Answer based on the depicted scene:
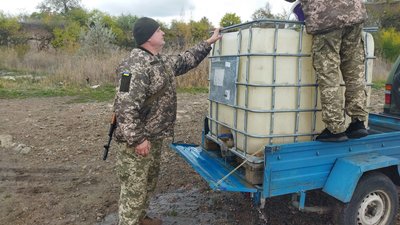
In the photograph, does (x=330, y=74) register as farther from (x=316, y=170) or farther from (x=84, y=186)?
(x=84, y=186)

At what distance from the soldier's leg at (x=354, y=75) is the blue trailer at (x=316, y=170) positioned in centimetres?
28

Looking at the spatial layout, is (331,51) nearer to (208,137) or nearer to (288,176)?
(288,176)

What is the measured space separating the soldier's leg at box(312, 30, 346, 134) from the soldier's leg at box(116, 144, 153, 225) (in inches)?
63.7

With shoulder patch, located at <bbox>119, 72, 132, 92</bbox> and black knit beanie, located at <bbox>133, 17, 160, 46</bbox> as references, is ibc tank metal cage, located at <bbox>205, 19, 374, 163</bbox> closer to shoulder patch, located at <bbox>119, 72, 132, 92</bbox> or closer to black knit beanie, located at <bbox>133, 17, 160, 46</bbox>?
black knit beanie, located at <bbox>133, 17, 160, 46</bbox>

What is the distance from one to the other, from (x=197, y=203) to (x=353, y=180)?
1784 millimetres

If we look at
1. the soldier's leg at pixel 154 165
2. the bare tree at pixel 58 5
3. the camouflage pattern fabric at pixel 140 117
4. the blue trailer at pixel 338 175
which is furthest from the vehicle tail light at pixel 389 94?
the bare tree at pixel 58 5

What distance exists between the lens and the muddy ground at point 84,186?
148 inches

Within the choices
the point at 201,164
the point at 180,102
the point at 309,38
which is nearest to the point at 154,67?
the point at 201,164

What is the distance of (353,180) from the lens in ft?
9.55

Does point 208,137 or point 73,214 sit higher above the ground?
point 208,137

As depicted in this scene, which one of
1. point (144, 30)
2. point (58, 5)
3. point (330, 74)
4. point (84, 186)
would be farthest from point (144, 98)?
point (58, 5)

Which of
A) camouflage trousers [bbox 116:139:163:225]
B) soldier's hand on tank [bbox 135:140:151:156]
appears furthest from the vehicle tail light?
soldier's hand on tank [bbox 135:140:151:156]

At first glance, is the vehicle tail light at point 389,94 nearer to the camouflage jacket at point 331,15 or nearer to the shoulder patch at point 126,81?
the camouflage jacket at point 331,15

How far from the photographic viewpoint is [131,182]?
10.6ft
